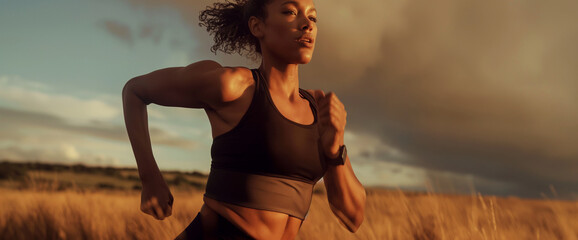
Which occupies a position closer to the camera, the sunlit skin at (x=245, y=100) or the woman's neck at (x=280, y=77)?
the sunlit skin at (x=245, y=100)

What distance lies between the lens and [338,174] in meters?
2.47

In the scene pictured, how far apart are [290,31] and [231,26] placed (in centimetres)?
58

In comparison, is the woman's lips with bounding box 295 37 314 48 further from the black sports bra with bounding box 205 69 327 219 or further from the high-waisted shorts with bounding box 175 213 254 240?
the high-waisted shorts with bounding box 175 213 254 240

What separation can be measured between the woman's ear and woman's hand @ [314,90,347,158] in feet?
1.46

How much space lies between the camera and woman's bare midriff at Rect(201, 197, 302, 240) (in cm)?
212

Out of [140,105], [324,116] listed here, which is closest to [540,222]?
[324,116]

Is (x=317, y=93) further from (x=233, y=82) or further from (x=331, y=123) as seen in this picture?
(x=233, y=82)

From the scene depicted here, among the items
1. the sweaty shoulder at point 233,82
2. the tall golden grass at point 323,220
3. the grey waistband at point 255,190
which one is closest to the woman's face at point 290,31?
the sweaty shoulder at point 233,82

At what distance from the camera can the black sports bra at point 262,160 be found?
2.12 meters

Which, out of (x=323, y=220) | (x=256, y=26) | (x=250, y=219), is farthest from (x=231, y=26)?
(x=323, y=220)

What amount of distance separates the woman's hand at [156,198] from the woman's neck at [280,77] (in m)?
0.67

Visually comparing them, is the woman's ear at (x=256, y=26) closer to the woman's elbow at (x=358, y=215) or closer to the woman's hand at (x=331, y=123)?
the woman's hand at (x=331, y=123)

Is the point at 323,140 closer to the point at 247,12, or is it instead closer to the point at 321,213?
the point at 247,12

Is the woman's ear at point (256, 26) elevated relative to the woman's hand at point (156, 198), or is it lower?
elevated
